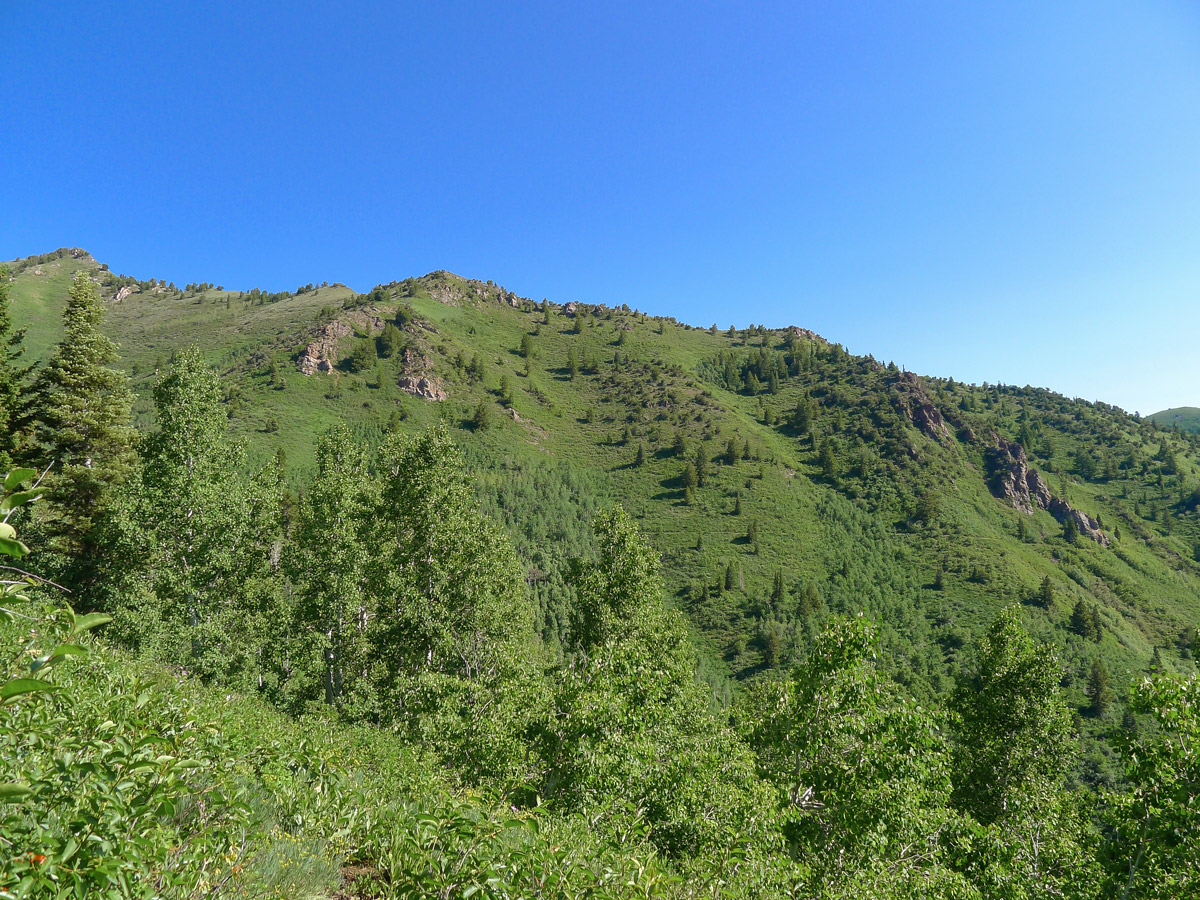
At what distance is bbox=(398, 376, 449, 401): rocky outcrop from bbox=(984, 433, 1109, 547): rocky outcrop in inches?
7508

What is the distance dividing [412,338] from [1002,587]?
629 ft

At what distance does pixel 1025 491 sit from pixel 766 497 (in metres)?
98.6

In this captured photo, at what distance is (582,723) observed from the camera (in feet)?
38.3

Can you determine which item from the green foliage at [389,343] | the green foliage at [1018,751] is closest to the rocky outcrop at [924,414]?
the green foliage at [389,343]

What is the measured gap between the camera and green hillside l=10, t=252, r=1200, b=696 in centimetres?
11562

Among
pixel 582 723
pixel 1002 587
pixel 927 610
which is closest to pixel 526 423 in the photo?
pixel 927 610

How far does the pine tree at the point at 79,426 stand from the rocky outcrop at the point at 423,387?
453 ft

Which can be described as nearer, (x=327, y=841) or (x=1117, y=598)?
(x=327, y=841)

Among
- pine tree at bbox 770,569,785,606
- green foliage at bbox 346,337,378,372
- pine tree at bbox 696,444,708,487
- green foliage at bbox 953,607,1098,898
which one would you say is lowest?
pine tree at bbox 770,569,785,606

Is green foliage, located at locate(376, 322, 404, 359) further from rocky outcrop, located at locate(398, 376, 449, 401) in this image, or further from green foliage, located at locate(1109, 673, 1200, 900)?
green foliage, located at locate(1109, 673, 1200, 900)

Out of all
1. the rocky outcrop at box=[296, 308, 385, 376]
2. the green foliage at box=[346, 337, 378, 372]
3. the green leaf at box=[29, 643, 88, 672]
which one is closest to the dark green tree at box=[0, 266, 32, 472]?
the green leaf at box=[29, 643, 88, 672]

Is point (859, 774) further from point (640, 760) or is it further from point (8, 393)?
point (8, 393)

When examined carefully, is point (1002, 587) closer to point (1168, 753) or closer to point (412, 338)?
point (1168, 753)

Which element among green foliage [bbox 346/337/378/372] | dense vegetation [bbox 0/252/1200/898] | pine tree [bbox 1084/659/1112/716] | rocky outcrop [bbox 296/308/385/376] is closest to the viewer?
dense vegetation [bbox 0/252/1200/898]
